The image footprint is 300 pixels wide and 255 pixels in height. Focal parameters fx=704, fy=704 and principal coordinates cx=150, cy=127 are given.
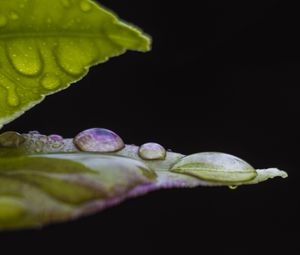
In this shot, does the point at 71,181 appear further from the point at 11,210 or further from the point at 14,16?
the point at 14,16

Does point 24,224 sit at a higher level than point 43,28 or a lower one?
lower

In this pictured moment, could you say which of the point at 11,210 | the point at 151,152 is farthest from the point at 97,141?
the point at 11,210

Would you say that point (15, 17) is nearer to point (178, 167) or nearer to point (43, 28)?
point (43, 28)

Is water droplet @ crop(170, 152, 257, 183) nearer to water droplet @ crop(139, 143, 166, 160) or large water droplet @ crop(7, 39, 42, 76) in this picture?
water droplet @ crop(139, 143, 166, 160)

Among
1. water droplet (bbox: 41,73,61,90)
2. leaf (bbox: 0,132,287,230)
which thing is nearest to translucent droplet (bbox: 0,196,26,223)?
leaf (bbox: 0,132,287,230)

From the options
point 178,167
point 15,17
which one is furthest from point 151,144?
point 15,17

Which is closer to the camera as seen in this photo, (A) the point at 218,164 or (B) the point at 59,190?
(B) the point at 59,190
